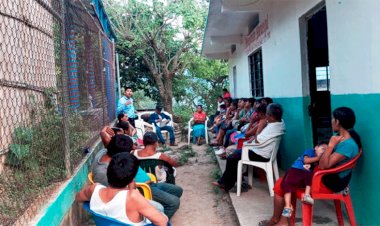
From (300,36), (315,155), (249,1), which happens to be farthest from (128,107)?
(315,155)

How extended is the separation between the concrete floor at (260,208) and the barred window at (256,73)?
365 centimetres

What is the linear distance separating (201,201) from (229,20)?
176 inches

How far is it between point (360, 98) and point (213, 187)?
9.85ft

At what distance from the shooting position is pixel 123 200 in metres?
2.24

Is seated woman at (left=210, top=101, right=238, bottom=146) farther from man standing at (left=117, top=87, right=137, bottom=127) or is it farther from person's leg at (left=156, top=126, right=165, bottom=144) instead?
man standing at (left=117, top=87, right=137, bottom=127)

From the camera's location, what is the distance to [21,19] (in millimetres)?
3498


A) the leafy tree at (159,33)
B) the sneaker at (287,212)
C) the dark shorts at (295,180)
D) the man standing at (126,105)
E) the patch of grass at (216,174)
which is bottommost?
the patch of grass at (216,174)

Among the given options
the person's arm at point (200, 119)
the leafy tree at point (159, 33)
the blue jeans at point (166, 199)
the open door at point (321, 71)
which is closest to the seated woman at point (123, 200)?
the blue jeans at point (166, 199)

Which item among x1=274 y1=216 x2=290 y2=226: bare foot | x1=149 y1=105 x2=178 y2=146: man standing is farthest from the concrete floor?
x1=149 y1=105 x2=178 y2=146: man standing

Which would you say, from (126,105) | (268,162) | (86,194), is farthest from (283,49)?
(86,194)

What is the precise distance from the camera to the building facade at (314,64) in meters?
3.04

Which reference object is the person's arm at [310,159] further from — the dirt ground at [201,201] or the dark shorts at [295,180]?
the dirt ground at [201,201]

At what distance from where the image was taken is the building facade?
3.04 metres

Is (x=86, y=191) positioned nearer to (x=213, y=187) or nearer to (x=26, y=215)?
(x=26, y=215)
